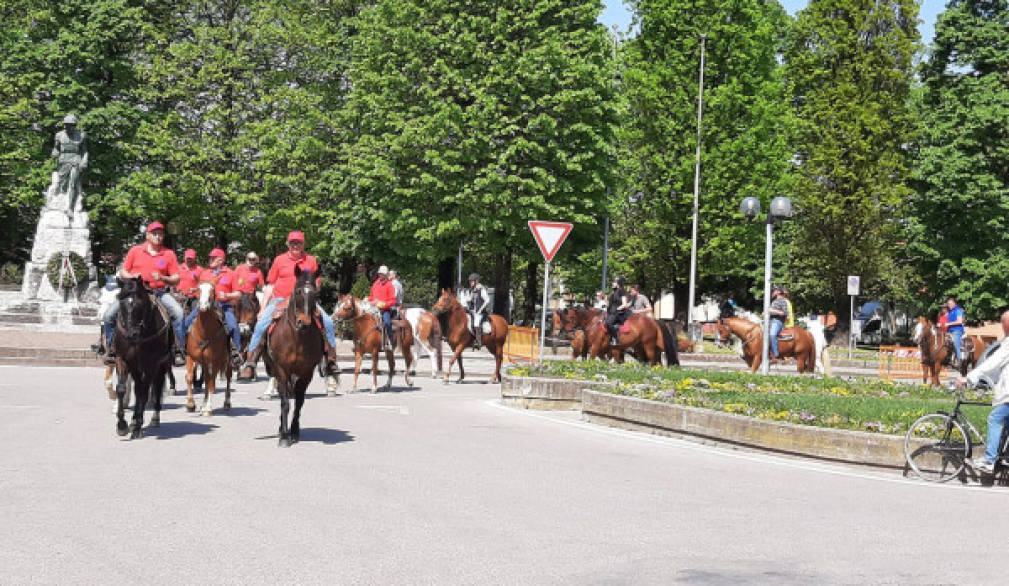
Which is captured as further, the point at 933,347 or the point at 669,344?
the point at 933,347

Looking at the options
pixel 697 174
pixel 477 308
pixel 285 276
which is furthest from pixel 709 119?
pixel 285 276

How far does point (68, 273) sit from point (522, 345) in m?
16.4

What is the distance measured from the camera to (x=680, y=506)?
9.20 metres

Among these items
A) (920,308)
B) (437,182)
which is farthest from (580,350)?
(920,308)

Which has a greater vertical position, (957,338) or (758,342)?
(957,338)

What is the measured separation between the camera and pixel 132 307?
12.3 metres

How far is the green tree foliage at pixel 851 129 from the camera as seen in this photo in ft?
165

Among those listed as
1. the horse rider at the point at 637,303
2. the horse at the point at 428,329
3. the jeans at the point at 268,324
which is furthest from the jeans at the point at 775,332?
the jeans at the point at 268,324

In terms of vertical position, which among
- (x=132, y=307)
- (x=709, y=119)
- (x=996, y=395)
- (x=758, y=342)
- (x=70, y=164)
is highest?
(x=709, y=119)

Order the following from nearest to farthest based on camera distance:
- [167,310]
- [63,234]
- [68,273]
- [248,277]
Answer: [167,310] → [248,277] → [68,273] → [63,234]

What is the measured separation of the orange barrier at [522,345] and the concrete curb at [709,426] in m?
13.2

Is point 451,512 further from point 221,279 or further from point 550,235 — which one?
point 550,235

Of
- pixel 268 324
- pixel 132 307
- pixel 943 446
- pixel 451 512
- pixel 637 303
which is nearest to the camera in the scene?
pixel 451 512

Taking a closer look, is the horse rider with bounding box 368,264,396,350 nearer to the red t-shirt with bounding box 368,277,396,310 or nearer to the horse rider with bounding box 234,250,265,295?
the red t-shirt with bounding box 368,277,396,310
